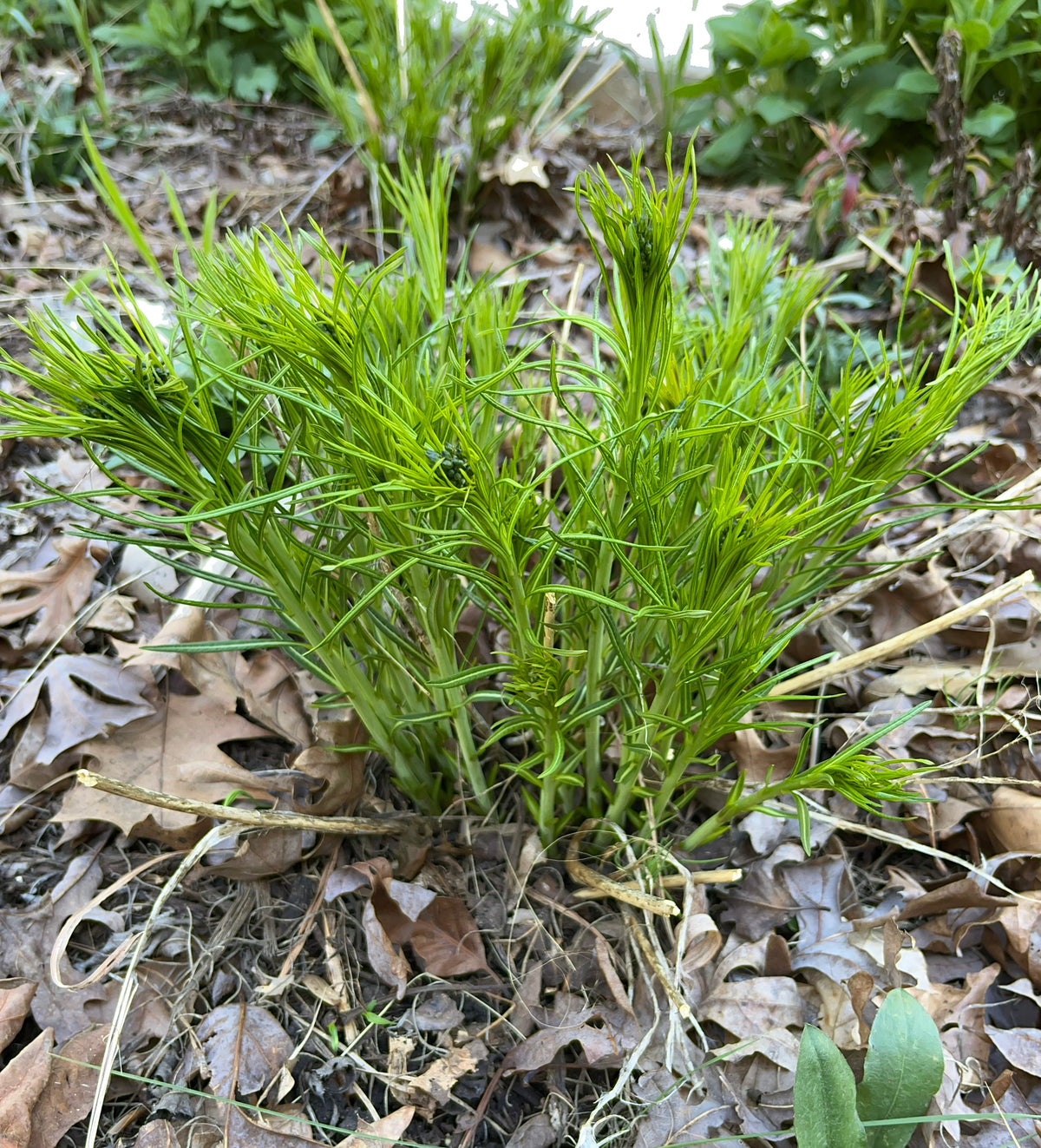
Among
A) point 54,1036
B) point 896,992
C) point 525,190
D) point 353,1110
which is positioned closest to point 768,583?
point 896,992

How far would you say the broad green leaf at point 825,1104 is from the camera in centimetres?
82

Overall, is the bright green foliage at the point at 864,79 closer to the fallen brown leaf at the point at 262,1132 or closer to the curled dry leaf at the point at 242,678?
the curled dry leaf at the point at 242,678

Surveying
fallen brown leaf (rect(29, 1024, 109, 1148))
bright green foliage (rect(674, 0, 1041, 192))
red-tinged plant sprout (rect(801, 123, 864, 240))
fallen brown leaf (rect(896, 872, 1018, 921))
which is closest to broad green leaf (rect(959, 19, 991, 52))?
bright green foliage (rect(674, 0, 1041, 192))


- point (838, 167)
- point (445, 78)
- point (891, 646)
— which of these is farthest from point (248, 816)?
point (445, 78)

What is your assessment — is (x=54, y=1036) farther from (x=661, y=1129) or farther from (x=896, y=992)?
(x=896, y=992)

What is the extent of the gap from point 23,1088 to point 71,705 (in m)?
0.51

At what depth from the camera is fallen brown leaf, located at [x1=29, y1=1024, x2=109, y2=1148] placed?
94 centimetres

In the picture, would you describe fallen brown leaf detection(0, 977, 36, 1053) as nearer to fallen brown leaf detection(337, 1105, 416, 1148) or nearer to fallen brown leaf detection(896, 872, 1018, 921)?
fallen brown leaf detection(337, 1105, 416, 1148)

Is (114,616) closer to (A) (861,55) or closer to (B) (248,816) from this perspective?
(B) (248,816)

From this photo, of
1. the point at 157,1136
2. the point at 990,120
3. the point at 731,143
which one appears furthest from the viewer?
the point at 731,143

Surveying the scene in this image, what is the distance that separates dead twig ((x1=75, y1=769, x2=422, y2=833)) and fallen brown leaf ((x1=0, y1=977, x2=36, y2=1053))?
0.99 ft

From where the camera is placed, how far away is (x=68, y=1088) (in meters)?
0.97

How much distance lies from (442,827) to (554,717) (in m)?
0.39

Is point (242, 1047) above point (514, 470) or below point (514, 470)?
below
